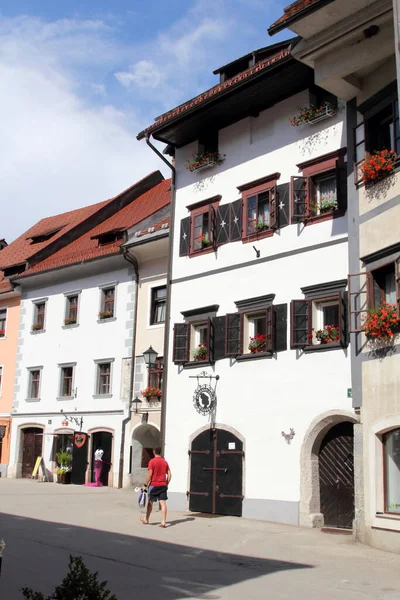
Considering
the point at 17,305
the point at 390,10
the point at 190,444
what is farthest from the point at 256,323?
the point at 17,305

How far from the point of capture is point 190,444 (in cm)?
1833

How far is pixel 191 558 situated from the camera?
11.1m

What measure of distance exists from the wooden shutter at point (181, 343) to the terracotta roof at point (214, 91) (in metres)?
5.65

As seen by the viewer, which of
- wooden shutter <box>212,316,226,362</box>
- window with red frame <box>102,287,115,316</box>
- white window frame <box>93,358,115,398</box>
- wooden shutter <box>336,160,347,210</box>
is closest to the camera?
wooden shutter <box>336,160,347,210</box>

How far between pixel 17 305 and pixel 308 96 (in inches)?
751

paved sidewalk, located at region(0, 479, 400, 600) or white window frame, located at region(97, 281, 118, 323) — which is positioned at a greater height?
white window frame, located at region(97, 281, 118, 323)

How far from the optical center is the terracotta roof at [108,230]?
28272mm

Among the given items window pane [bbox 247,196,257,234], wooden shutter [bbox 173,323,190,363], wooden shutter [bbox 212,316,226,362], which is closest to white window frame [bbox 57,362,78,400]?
wooden shutter [bbox 173,323,190,363]

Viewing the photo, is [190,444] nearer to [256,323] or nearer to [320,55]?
[256,323]

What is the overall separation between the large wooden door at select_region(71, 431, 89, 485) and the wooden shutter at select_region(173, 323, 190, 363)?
9011 mm

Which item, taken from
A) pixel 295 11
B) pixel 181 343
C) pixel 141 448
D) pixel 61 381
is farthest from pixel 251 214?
pixel 61 381

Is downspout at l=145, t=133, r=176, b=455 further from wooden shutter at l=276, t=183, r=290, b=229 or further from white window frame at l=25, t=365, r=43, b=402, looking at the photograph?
white window frame at l=25, t=365, r=43, b=402

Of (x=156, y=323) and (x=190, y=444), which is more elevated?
(x=156, y=323)

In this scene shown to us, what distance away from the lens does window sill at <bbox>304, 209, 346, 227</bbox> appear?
15.3 m
